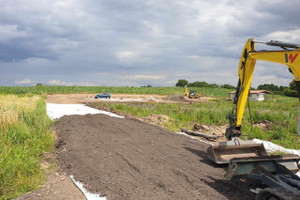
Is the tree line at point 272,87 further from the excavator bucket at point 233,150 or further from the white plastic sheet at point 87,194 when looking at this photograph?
the white plastic sheet at point 87,194

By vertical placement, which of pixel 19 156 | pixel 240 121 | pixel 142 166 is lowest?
pixel 142 166

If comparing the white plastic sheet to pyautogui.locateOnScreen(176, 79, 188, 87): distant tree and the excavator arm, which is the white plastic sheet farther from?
pyautogui.locateOnScreen(176, 79, 188, 87): distant tree

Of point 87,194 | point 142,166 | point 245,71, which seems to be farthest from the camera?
point 245,71

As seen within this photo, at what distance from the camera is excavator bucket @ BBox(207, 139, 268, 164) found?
624cm

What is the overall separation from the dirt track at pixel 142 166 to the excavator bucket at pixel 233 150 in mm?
325

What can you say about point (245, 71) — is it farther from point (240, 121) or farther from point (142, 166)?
point (142, 166)

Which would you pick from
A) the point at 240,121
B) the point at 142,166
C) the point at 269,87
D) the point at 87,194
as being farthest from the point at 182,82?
the point at 87,194

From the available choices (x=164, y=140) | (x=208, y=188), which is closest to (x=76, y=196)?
(x=208, y=188)

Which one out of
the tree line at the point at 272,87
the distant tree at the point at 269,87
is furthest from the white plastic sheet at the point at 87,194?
the distant tree at the point at 269,87

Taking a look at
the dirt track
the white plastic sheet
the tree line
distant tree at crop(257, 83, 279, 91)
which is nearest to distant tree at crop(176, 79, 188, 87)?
the tree line

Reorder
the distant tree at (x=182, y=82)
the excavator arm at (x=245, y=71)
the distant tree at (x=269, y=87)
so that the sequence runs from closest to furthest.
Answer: the excavator arm at (x=245, y=71), the distant tree at (x=269, y=87), the distant tree at (x=182, y=82)

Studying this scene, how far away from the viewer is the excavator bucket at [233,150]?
6.24 metres

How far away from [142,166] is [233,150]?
8.05 feet

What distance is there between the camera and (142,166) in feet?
18.9
